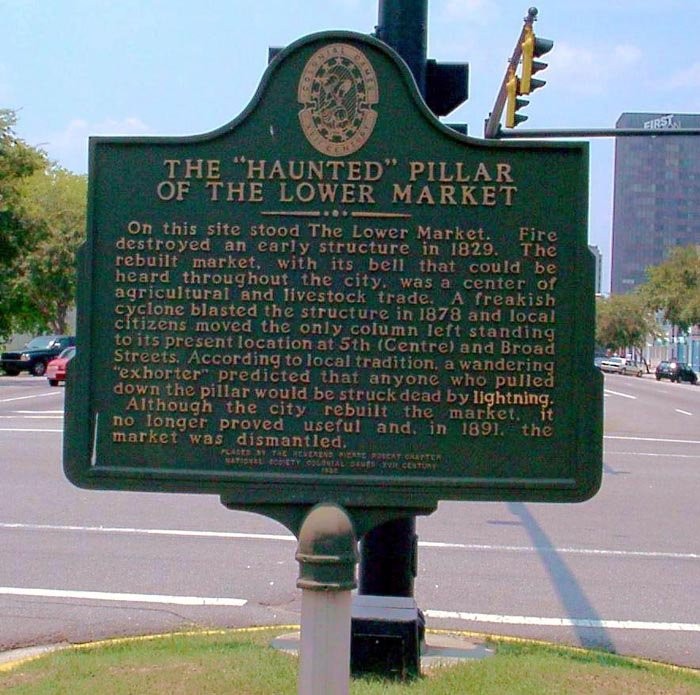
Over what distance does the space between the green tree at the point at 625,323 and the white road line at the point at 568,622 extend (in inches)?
3693

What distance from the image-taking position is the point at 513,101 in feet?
51.5

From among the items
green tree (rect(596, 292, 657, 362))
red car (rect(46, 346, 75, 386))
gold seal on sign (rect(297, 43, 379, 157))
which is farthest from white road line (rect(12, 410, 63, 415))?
green tree (rect(596, 292, 657, 362))

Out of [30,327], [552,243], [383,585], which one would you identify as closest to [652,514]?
[383,585]

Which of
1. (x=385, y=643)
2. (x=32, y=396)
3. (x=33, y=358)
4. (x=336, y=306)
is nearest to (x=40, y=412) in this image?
(x=32, y=396)

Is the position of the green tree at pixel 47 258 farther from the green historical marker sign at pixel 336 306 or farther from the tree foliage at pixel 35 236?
the green historical marker sign at pixel 336 306

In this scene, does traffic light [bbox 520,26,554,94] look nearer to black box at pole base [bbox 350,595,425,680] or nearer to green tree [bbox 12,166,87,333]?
black box at pole base [bbox 350,595,425,680]

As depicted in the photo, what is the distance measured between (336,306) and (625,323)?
99916 mm

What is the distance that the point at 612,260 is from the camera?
19188 centimetres

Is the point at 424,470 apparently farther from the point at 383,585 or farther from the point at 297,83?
the point at 297,83

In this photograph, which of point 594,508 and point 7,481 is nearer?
point 594,508

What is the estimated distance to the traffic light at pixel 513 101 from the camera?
51.4 ft

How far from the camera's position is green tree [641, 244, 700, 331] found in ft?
229

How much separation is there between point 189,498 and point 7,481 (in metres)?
2.43

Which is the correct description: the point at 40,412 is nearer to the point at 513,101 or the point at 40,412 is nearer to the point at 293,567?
the point at 513,101
